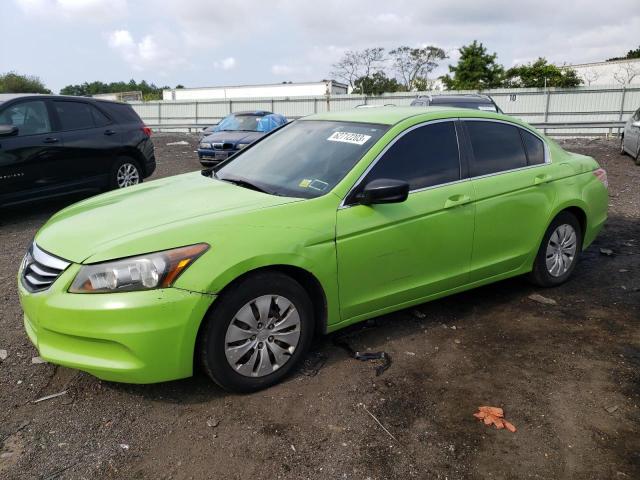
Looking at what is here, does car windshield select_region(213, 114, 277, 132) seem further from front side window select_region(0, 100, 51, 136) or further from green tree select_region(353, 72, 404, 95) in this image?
green tree select_region(353, 72, 404, 95)

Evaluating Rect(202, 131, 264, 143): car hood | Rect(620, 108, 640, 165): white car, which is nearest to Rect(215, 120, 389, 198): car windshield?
Rect(202, 131, 264, 143): car hood

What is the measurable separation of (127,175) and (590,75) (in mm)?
38596

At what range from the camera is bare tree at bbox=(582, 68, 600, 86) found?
3755 centimetres

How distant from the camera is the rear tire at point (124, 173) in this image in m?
8.42

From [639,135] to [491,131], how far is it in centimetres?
1035

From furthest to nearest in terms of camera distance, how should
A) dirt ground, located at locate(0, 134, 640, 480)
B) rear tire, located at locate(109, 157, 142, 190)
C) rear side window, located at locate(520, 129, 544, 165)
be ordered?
rear tire, located at locate(109, 157, 142, 190)
rear side window, located at locate(520, 129, 544, 165)
dirt ground, located at locate(0, 134, 640, 480)

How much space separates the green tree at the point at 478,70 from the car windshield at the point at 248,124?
2556 centimetres

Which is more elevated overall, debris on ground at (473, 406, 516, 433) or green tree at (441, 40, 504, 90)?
green tree at (441, 40, 504, 90)

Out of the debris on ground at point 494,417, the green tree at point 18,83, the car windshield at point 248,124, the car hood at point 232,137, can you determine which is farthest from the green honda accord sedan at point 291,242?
the green tree at point 18,83

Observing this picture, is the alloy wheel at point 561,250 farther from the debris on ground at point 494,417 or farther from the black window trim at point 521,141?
the debris on ground at point 494,417

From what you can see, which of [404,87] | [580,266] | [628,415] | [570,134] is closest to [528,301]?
[580,266]

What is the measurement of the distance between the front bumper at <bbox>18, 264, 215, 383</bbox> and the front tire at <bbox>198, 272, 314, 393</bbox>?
0.12m

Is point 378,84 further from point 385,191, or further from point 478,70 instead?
point 385,191

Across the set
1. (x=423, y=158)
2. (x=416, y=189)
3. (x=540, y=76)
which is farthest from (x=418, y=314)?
(x=540, y=76)
